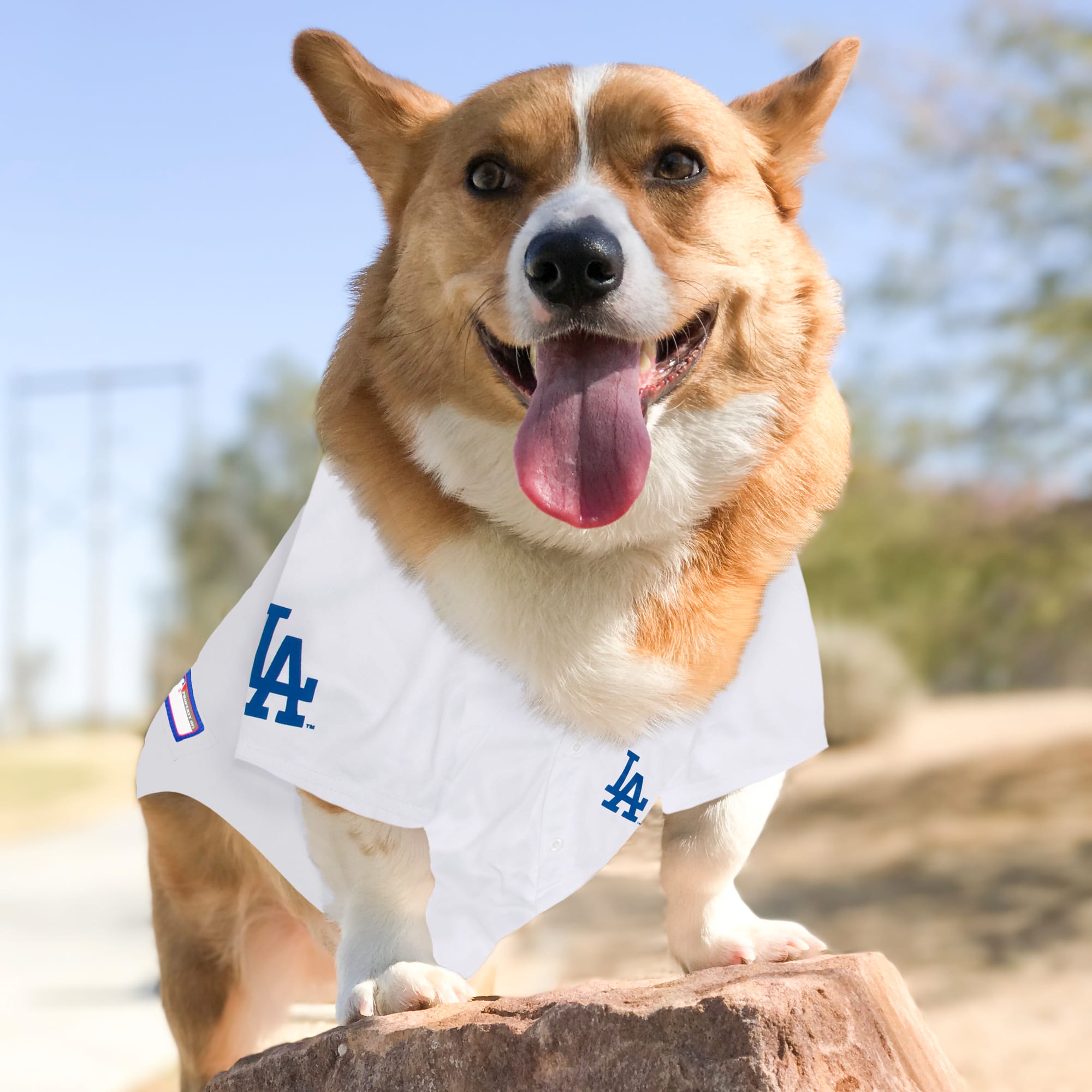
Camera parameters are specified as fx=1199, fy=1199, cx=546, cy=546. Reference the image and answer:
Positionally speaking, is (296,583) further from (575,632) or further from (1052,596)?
(1052,596)

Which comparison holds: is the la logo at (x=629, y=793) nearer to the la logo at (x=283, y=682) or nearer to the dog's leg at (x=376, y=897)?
the dog's leg at (x=376, y=897)

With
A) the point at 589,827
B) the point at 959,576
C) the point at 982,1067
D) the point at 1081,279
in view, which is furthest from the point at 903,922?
the point at 589,827

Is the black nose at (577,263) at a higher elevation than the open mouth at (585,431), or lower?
higher

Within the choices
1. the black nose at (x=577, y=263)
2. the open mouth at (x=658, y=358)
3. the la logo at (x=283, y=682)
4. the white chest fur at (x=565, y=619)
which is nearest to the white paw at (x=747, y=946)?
the white chest fur at (x=565, y=619)

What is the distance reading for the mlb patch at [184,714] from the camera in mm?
2625

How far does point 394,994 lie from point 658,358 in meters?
1.32

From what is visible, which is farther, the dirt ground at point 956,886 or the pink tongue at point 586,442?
the dirt ground at point 956,886

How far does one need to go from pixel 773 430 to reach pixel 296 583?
40.7 inches

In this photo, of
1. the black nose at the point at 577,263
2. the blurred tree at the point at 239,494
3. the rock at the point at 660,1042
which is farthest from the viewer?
the blurred tree at the point at 239,494

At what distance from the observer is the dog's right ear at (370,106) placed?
2.63 m

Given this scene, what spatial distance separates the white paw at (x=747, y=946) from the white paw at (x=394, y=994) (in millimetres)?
557

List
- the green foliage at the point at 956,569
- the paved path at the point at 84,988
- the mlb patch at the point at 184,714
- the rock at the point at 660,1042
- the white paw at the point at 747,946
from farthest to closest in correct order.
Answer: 1. the green foliage at the point at 956,569
2. the paved path at the point at 84,988
3. the mlb patch at the point at 184,714
4. the white paw at the point at 747,946
5. the rock at the point at 660,1042

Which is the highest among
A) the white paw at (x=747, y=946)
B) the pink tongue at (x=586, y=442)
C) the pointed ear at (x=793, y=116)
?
the pointed ear at (x=793, y=116)

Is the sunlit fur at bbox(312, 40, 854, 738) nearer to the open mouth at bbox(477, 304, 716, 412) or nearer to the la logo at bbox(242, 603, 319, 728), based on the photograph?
the open mouth at bbox(477, 304, 716, 412)
